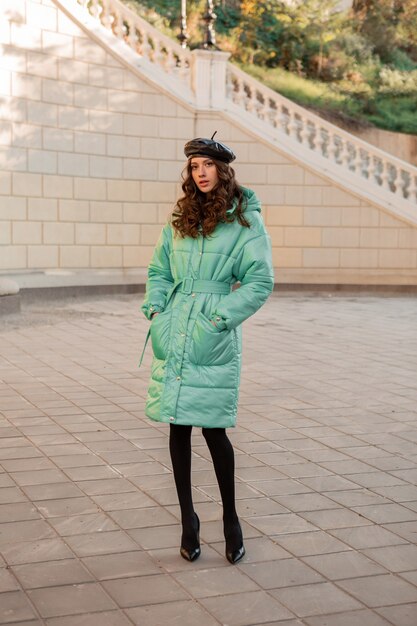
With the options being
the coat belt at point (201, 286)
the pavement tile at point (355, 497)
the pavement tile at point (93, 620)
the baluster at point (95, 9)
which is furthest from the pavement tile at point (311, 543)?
the baluster at point (95, 9)

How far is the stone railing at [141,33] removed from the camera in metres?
17.4

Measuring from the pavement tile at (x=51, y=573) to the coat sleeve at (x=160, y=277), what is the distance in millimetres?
1116

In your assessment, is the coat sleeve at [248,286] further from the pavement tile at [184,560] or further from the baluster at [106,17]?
the baluster at [106,17]

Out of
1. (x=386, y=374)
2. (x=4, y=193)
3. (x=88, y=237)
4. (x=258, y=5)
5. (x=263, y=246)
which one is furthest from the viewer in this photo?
(x=258, y=5)

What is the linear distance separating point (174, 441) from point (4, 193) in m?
12.2

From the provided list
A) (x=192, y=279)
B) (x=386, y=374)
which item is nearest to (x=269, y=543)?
(x=192, y=279)

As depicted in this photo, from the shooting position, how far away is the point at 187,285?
14.3 feet

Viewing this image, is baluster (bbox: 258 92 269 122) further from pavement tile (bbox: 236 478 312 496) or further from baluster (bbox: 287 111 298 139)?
pavement tile (bbox: 236 478 312 496)

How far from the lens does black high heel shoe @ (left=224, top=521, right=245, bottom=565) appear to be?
14.2 ft

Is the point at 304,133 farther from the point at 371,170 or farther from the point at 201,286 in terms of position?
the point at 201,286

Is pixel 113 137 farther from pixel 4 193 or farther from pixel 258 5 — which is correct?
pixel 258 5

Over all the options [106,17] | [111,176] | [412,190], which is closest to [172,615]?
[111,176]

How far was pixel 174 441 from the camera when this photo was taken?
4.39m

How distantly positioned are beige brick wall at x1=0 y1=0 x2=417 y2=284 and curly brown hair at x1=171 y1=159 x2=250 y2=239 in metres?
11.9
